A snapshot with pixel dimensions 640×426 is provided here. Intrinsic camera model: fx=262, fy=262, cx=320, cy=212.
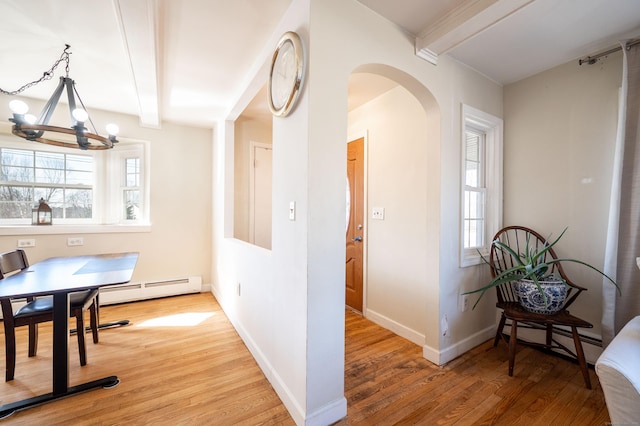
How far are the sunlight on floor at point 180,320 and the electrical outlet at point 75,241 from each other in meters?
1.32

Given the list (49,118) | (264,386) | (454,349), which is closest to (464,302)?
(454,349)

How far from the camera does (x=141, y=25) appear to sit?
1.68m

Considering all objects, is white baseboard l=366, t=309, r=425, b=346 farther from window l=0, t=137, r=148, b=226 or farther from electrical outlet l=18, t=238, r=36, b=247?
electrical outlet l=18, t=238, r=36, b=247

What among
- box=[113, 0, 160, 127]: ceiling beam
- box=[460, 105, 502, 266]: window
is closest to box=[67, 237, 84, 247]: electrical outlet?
box=[113, 0, 160, 127]: ceiling beam

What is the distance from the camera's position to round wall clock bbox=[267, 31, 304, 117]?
4.67 ft

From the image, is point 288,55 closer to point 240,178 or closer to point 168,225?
point 240,178

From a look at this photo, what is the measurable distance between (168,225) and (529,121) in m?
4.32

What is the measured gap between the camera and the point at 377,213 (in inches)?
112

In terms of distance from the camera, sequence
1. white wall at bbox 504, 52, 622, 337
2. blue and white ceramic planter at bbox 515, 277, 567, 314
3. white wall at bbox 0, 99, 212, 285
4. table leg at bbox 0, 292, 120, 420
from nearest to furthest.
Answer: table leg at bbox 0, 292, 120, 420 < blue and white ceramic planter at bbox 515, 277, 567, 314 < white wall at bbox 504, 52, 622, 337 < white wall at bbox 0, 99, 212, 285

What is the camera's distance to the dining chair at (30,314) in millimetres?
1732

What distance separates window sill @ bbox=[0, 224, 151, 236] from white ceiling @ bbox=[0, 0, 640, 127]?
1473 mm

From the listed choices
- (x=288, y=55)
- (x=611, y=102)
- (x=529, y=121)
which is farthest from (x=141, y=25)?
(x=611, y=102)

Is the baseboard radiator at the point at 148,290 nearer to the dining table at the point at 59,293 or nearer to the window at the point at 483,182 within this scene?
the dining table at the point at 59,293

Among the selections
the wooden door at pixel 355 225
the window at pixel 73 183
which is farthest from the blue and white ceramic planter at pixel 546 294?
the window at pixel 73 183
